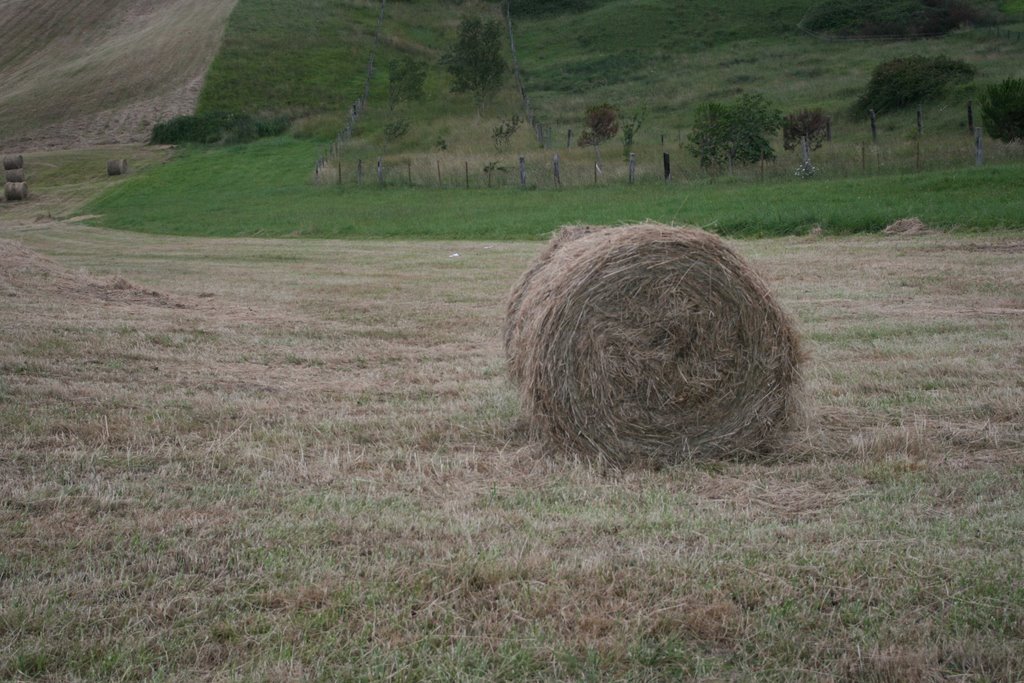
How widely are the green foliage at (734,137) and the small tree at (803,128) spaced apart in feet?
13.6

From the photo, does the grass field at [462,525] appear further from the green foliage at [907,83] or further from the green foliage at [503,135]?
the green foliage at [907,83]

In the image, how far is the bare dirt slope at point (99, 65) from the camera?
63969mm

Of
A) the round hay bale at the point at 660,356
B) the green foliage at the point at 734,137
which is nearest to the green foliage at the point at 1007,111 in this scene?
the green foliage at the point at 734,137

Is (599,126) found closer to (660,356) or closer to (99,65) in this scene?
(99,65)

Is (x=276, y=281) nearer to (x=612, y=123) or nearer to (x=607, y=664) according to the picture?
(x=607, y=664)

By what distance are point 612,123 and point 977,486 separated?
4671cm

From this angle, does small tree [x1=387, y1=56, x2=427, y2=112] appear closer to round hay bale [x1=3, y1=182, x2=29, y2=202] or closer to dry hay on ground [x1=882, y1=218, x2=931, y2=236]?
round hay bale [x1=3, y1=182, x2=29, y2=202]

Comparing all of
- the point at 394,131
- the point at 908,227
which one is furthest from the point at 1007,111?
the point at 394,131

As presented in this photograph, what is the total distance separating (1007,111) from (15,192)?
133ft

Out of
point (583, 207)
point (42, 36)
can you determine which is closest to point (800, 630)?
point (583, 207)

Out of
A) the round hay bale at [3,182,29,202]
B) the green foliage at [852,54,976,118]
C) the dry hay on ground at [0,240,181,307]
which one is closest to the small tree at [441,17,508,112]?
the green foliage at [852,54,976,118]

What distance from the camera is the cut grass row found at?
23578mm

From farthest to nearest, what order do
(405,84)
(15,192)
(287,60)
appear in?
(287,60) → (405,84) → (15,192)

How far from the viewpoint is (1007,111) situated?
3111 cm
